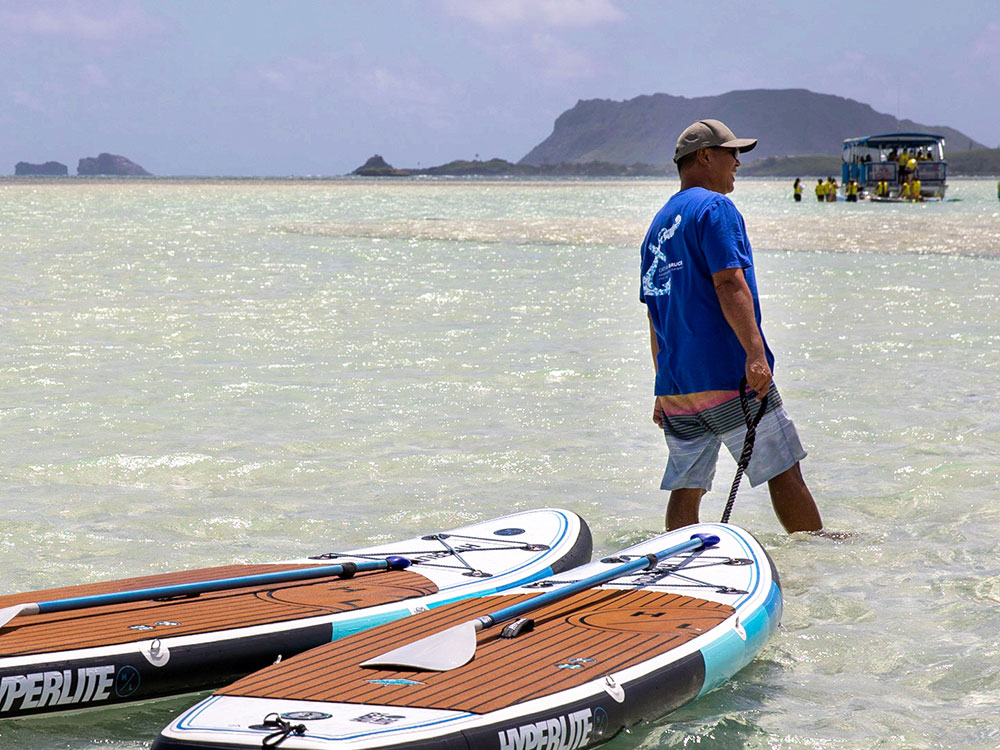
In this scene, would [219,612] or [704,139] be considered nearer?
[219,612]

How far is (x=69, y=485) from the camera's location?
7.24m

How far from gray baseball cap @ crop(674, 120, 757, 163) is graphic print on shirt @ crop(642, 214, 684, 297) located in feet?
1.00

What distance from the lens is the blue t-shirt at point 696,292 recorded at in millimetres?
4977

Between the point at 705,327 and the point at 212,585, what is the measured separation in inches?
89.3

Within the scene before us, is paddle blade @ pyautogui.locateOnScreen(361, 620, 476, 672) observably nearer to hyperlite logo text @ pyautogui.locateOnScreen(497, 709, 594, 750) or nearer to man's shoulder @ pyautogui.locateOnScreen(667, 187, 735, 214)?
hyperlite logo text @ pyautogui.locateOnScreen(497, 709, 594, 750)

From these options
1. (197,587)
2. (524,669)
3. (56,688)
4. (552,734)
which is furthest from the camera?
(197,587)

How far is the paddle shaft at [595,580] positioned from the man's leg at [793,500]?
1.66ft

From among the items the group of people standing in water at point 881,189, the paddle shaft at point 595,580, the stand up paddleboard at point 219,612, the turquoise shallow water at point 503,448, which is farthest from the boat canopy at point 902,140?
the stand up paddleboard at point 219,612

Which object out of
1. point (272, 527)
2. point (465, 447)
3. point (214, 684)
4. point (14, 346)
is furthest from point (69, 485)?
point (14, 346)

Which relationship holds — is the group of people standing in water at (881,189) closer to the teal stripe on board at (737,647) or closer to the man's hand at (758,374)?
the man's hand at (758,374)

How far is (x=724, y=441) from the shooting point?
5.26 metres

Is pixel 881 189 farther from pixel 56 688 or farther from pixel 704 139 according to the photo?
pixel 56 688

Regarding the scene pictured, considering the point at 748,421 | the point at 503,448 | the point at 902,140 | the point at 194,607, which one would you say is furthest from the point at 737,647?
the point at 902,140

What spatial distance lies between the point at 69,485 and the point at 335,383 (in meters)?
3.70
